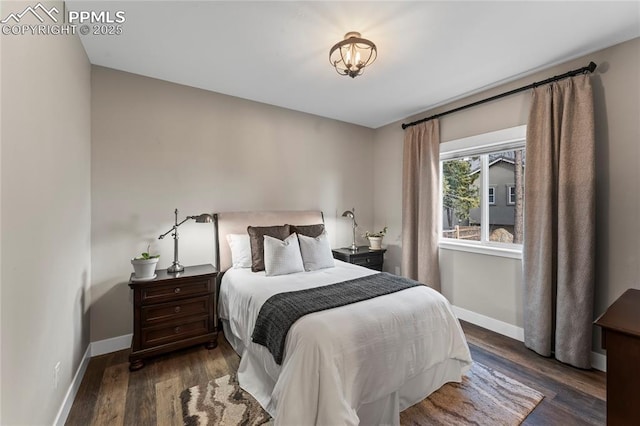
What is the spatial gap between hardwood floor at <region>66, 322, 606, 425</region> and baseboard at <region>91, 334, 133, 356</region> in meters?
0.06

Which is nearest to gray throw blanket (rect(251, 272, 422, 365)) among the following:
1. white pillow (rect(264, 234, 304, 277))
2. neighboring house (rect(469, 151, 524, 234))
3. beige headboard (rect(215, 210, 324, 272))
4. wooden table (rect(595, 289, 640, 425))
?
white pillow (rect(264, 234, 304, 277))

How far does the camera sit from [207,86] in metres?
3.01

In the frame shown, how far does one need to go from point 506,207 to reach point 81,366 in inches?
170

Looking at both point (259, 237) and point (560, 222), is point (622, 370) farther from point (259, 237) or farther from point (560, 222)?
point (259, 237)

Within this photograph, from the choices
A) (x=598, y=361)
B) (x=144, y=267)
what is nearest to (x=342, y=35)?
(x=144, y=267)

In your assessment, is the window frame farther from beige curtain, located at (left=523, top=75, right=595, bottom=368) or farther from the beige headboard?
the beige headboard

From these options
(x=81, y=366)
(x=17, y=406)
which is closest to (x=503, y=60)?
(x=17, y=406)

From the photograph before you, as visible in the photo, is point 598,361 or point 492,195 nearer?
point 598,361

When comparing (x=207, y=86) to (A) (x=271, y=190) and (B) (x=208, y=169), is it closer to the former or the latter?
(B) (x=208, y=169)

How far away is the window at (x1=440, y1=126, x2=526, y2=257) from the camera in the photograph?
117 inches

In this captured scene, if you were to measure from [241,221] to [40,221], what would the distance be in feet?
6.17

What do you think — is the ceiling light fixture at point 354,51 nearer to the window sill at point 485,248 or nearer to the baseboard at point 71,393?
the window sill at point 485,248

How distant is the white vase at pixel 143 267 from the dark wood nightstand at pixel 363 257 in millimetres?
2261

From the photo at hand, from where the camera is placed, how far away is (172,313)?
2.45m
